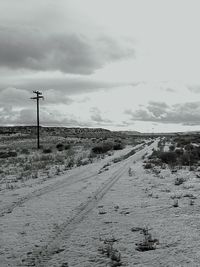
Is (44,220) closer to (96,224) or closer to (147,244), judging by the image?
(96,224)

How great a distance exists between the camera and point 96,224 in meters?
8.20

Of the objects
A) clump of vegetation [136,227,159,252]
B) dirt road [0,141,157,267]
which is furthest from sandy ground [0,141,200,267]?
clump of vegetation [136,227,159,252]

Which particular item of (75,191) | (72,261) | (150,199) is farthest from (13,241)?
(75,191)

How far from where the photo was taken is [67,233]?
7.43m

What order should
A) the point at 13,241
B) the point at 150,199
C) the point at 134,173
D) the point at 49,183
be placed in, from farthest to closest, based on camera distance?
the point at 134,173 < the point at 49,183 < the point at 150,199 < the point at 13,241

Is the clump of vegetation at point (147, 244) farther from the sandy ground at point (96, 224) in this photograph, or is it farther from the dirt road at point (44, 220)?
the dirt road at point (44, 220)

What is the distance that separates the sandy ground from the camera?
596 cm

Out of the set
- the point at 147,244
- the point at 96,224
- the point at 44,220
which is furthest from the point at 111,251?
the point at 44,220

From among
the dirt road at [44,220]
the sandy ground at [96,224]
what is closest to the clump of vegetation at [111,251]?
the sandy ground at [96,224]

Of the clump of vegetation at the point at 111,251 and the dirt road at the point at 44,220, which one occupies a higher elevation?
the clump of vegetation at the point at 111,251

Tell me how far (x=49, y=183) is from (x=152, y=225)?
8.67 m

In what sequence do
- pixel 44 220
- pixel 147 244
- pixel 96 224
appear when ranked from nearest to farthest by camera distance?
1. pixel 147 244
2. pixel 96 224
3. pixel 44 220

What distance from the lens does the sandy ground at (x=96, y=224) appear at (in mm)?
5961

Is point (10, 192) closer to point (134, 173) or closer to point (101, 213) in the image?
point (101, 213)
